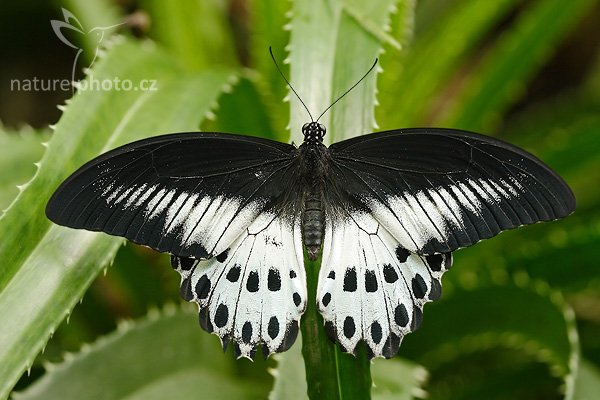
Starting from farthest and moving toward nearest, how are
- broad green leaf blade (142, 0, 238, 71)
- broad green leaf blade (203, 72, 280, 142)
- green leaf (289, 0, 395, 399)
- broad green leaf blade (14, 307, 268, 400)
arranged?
broad green leaf blade (142, 0, 238, 71), broad green leaf blade (203, 72, 280, 142), broad green leaf blade (14, 307, 268, 400), green leaf (289, 0, 395, 399)

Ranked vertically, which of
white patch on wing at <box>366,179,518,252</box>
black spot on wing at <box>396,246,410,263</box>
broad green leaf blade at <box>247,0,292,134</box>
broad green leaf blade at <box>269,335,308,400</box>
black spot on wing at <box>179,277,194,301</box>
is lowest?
broad green leaf blade at <box>269,335,308,400</box>

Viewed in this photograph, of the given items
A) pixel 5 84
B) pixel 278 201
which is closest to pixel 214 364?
pixel 278 201

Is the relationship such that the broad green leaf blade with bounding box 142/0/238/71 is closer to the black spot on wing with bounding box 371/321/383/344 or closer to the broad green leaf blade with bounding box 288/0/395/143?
the broad green leaf blade with bounding box 288/0/395/143

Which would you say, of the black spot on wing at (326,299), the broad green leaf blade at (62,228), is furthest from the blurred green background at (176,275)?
the black spot on wing at (326,299)

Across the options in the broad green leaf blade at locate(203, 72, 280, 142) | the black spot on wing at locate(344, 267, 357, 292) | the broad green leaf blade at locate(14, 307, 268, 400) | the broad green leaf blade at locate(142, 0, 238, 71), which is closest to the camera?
the black spot on wing at locate(344, 267, 357, 292)

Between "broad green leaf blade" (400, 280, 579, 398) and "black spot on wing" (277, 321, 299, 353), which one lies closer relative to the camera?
"black spot on wing" (277, 321, 299, 353)

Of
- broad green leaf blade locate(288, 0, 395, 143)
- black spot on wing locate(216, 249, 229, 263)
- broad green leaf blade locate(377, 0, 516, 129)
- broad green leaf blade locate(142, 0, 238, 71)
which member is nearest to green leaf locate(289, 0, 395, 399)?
broad green leaf blade locate(288, 0, 395, 143)

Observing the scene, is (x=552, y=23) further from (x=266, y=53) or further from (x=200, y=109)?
(x=200, y=109)

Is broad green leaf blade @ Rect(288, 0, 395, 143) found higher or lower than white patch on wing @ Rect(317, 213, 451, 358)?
higher
